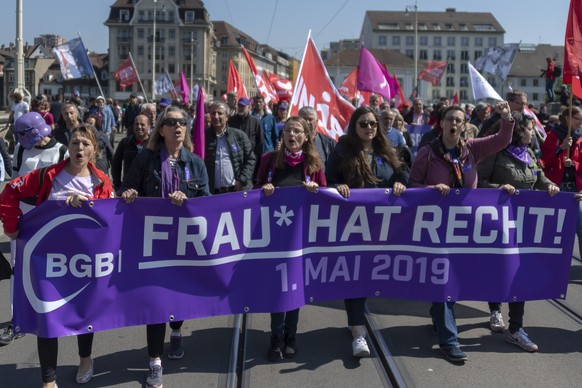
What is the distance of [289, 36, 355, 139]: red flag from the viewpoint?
24.8 feet

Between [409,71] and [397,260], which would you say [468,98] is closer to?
[409,71]

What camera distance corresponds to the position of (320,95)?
763cm

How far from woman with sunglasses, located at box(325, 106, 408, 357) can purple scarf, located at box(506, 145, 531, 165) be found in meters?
1.00

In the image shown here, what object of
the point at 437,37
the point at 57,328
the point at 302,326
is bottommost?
the point at 302,326

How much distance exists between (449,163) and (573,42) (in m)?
2.25

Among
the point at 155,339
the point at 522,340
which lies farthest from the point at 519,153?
the point at 155,339

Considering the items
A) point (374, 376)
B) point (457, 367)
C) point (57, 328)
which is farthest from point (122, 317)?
point (457, 367)

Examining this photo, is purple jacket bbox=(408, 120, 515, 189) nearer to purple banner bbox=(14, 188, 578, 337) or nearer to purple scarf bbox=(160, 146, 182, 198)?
purple banner bbox=(14, 188, 578, 337)

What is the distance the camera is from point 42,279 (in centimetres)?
432

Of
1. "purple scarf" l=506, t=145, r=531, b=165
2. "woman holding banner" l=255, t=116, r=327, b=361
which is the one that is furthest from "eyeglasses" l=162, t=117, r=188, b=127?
"purple scarf" l=506, t=145, r=531, b=165

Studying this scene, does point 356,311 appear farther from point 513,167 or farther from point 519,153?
point 519,153

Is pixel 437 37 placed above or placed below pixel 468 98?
above

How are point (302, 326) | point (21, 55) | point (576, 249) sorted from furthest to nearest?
point (21, 55) → point (576, 249) → point (302, 326)

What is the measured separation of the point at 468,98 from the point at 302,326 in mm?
126532
